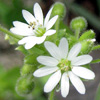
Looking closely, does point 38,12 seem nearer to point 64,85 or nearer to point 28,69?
point 28,69

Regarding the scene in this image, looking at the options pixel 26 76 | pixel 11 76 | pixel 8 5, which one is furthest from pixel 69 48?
pixel 8 5

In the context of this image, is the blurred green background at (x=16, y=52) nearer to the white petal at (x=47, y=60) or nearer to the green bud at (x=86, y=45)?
the white petal at (x=47, y=60)

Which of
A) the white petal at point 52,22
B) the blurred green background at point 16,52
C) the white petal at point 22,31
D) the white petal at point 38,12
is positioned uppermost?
the blurred green background at point 16,52

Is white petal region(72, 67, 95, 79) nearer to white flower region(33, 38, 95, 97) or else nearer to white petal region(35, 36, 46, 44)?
white flower region(33, 38, 95, 97)

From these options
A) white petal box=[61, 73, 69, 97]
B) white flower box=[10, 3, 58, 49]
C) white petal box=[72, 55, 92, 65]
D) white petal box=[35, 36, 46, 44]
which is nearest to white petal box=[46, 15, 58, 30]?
white flower box=[10, 3, 58, 49]

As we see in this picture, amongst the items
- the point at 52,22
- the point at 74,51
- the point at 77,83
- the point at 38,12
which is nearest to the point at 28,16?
the point at 38,12

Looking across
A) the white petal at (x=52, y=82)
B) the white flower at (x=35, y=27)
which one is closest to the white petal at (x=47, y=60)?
the white petal at (x=52, y=82)
